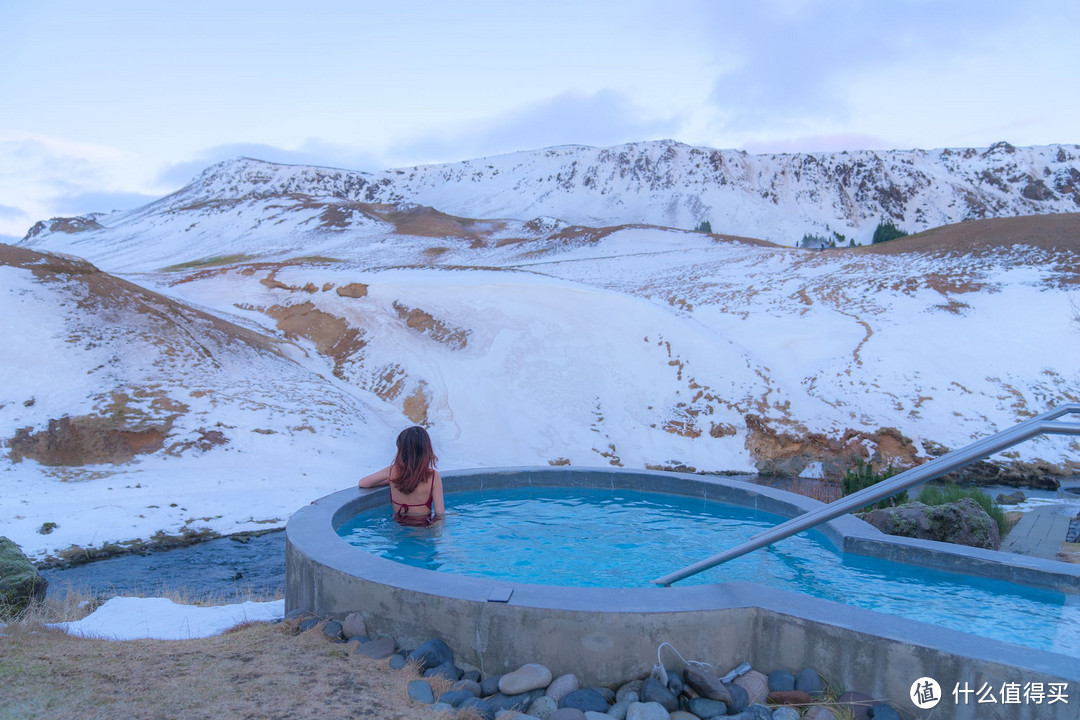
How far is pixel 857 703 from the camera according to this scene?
3271mm

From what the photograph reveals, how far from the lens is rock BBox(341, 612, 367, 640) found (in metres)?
4.01

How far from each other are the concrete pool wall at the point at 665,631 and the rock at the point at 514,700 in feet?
0.61

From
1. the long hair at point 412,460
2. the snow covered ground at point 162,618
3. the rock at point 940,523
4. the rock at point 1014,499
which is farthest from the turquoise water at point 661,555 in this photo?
the rock at point 1014,499

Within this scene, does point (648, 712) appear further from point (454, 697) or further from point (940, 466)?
point (940, 466)

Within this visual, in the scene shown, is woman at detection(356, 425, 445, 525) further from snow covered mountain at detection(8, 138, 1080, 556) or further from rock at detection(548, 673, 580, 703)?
snow covered mountain at detection(8, 138, 1080, 556)

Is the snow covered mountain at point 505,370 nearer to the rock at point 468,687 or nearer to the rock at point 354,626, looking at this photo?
the rock at point 354,626

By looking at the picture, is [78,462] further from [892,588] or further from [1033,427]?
[1033,427]

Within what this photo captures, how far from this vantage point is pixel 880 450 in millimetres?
12992

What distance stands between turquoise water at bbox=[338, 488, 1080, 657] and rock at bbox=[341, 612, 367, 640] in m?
1.69

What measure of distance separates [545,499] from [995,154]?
8886cm

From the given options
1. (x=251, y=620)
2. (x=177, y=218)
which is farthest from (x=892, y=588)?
(x=177, y=218)

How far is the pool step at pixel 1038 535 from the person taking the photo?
22.5 feet

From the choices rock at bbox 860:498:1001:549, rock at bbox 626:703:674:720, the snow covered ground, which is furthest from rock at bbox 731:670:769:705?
rock at bbox 860:498:1001:549

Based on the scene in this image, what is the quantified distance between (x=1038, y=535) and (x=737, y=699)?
19.3 feet
